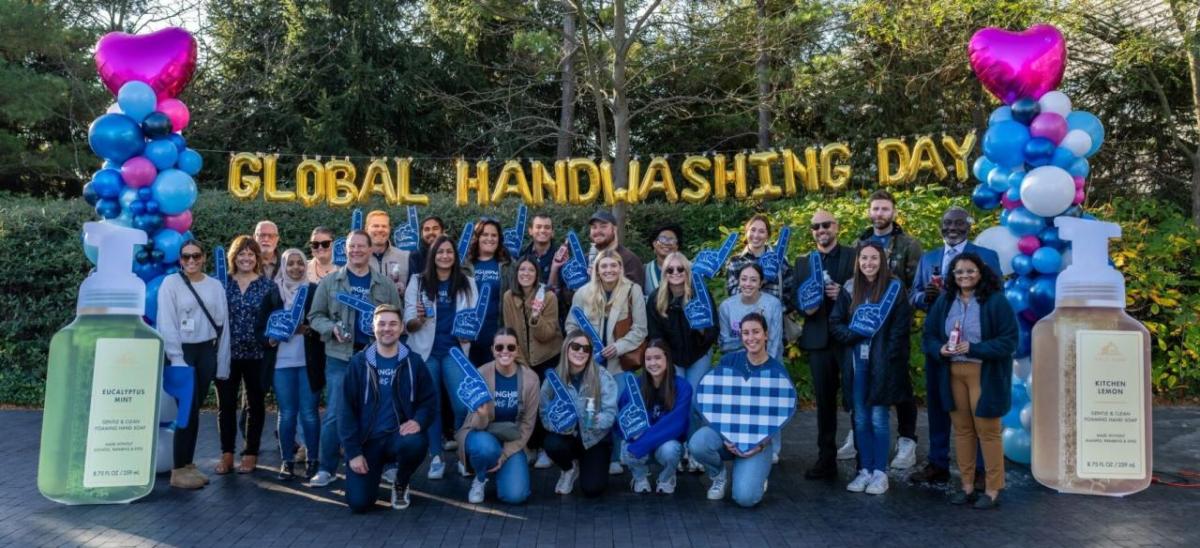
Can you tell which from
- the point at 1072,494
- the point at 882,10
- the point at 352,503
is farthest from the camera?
the point at 882,10

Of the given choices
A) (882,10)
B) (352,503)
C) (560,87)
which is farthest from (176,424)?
(560,87)

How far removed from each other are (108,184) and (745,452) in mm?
4713

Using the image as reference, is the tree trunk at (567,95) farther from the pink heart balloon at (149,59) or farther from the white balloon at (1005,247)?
the white balloon at (1005,247)

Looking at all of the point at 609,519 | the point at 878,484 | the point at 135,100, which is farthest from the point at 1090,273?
the point at 135,100

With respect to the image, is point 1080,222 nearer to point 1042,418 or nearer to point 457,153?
point 1042,418

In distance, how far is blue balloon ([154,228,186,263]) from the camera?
686 cm

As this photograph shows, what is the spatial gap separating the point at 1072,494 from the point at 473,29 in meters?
14.5

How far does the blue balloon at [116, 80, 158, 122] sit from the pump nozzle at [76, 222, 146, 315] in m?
1.06

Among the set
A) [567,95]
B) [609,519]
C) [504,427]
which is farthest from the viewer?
[567,95]

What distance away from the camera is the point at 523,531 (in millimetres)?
5426

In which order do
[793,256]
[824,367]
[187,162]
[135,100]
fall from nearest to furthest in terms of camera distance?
[824,367]
[135,100]
[187,162]
[793,256]

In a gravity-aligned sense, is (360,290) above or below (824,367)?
above

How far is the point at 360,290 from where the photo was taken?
22.0 ft

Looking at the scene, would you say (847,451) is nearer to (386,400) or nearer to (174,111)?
(386,400)
